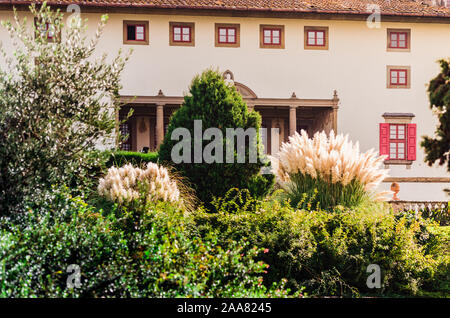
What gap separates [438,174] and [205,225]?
1851 cm

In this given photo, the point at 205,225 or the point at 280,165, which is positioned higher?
the point at 280,165

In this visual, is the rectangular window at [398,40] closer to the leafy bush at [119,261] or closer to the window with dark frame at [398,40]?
the window with dark frame at [398,40]

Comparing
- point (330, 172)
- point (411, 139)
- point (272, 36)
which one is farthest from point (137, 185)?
point (411, 139)

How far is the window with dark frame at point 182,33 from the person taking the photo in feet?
72.0

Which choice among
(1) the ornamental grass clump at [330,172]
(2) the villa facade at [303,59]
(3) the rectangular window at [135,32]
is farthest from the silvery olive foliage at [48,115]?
(3) the rectangular window at [135,32]

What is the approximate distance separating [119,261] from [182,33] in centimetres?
1808

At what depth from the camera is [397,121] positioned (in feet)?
75.1

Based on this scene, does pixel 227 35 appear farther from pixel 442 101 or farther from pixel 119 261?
pixel 119 261

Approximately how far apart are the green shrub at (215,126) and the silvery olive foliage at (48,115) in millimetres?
3293

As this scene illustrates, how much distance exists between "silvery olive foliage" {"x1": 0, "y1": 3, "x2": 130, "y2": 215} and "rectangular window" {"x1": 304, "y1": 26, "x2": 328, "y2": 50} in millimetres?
17142

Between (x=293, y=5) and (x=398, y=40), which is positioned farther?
(x=398, y=40)

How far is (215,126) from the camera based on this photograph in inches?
396

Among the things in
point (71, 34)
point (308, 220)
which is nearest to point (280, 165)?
point (308, 220)

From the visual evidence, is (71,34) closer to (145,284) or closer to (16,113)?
(16,113)
